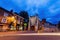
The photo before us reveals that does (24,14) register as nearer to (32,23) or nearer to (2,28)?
(32,23)

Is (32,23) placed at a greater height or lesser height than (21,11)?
lesser

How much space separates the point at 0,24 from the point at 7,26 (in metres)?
3.98

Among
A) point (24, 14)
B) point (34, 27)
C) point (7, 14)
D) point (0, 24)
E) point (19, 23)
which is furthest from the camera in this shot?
point (24, 14)

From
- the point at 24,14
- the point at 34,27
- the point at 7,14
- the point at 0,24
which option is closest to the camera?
the point at 0,24

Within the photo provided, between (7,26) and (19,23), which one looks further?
(19,23)

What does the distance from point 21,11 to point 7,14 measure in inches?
2369

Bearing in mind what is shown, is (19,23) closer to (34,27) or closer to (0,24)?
(34,27)

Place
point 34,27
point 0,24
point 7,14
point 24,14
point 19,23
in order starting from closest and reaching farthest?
1. point 0,24
2. point 7,14
3. point 19,23
4. point 34,27
5. point 24,14

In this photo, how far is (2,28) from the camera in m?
62.6

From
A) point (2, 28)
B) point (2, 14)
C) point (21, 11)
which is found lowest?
point (2, 28)

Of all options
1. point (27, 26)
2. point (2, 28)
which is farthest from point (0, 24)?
point (27, 26)

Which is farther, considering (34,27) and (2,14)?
(34,27)

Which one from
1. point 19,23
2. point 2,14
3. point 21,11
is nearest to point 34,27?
point 19,23

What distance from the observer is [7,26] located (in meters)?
65.9
